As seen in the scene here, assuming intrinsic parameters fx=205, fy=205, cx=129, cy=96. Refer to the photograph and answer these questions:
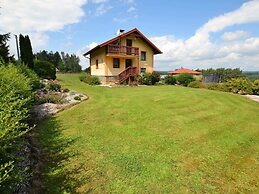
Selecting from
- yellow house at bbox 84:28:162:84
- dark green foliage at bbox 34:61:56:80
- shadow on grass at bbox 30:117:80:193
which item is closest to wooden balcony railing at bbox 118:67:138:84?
yellow house at bbox 84:28:162:84

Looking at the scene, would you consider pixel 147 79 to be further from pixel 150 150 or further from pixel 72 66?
pixel 72 66

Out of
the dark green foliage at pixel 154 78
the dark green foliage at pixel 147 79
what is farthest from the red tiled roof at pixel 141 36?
the dark green foliage at pixel 147 79

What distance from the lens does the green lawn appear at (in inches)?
179

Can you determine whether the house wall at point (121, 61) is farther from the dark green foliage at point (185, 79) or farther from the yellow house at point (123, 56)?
the dark green foliage at point (185, 79)

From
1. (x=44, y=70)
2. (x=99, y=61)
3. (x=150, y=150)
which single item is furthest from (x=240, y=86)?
(x=44, y=70)

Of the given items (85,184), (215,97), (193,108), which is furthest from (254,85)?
(85,184)

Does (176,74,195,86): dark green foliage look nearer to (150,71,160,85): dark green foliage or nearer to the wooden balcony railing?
(150,71,160,85): dark green foliage

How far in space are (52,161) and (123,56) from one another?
2177 cm

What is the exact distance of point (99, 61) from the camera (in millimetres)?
28016

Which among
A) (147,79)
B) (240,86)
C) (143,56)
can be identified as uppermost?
Result: (143,56)

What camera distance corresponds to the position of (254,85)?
1806cm

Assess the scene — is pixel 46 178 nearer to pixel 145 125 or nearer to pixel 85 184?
pixel 85 184

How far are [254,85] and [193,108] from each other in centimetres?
1060

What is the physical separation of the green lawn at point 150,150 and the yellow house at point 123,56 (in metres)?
15.6
